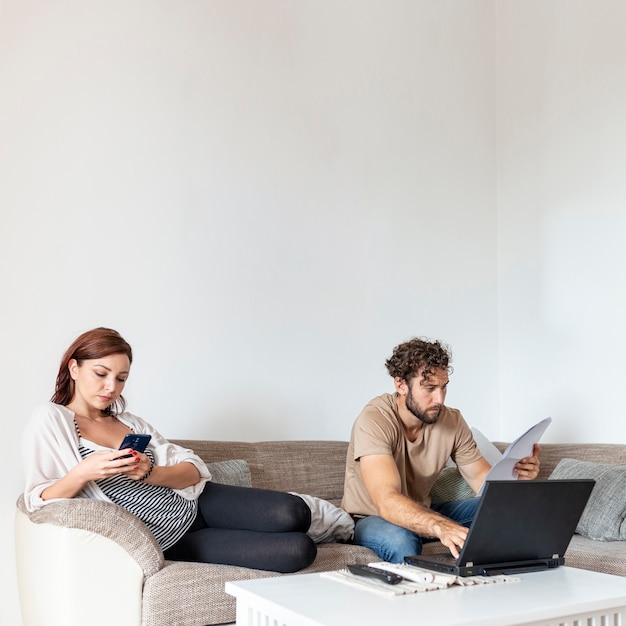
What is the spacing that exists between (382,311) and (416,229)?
0.47 metres

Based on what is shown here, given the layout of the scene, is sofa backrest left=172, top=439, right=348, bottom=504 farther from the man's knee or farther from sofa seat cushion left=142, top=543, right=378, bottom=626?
sofa seat cushion left=142, top=543, right=378, bottom=626

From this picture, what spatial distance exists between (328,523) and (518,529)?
Answer: 36.0 inches

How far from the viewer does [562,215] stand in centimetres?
399

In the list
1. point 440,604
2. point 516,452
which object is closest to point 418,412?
point 516,452

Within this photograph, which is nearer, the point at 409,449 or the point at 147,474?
the point at 147,474

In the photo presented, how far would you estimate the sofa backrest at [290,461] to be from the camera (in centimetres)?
312

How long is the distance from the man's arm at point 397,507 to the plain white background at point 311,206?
0.99 metres

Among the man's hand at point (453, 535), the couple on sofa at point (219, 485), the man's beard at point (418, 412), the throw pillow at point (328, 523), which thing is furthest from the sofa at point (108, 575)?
the man's beard at point (418, 412)

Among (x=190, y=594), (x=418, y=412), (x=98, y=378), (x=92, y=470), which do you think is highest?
(x=98, y=378)

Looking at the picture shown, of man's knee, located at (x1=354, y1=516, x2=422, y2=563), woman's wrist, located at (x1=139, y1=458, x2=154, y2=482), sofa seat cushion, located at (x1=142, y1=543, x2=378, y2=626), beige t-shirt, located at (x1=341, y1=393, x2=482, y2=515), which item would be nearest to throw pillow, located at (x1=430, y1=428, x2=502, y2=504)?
beige t-shirt, located at (x1=341, y1=393, x2=482, y2=515)

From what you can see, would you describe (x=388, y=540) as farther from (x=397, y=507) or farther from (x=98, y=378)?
(x=98, y=378)

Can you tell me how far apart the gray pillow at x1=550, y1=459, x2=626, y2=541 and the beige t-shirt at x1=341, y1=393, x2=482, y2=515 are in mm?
436

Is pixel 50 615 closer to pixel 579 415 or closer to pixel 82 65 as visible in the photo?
pixel 82 65

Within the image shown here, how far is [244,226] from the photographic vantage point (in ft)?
11.7
